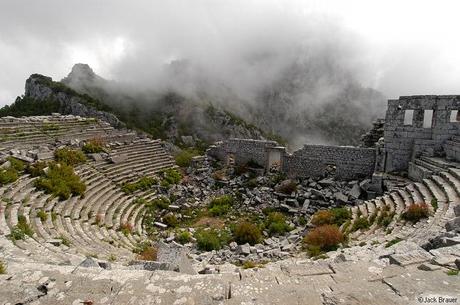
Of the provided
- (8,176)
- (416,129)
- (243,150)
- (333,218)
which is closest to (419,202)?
(333,218)

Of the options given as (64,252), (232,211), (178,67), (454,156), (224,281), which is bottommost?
(232,211)

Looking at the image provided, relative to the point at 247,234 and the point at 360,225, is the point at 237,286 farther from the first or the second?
the point at 247,234

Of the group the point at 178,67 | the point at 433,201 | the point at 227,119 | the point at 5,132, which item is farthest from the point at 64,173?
the point at 178,67

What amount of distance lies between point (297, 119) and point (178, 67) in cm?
2492

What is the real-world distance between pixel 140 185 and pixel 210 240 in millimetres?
7507

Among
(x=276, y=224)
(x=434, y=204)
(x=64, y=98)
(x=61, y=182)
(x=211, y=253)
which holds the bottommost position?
(x=211, y=253)

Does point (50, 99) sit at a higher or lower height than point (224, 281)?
higher

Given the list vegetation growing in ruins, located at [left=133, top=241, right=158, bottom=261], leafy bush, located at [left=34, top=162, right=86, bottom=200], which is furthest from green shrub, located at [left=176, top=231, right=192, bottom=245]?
leafy bush, located at [left=34, top=162, right=86, bottom=200]

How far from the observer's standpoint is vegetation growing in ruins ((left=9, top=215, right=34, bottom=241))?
8758 mm

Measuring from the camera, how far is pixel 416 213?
1028cm

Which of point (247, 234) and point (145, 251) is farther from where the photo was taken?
point (247, 234)

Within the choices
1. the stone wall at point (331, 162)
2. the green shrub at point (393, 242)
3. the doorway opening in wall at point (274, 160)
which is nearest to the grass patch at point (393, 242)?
the green shrub at point (393, 242)

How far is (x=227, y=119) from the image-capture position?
4959cm

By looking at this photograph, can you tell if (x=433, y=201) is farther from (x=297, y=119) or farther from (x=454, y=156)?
(x=297, y=119)
